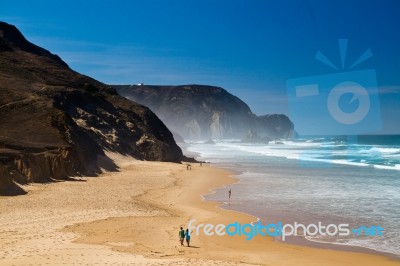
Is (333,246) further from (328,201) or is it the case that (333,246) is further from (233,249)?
(328,201)

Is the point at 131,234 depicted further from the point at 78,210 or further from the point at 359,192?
the point at 359,192

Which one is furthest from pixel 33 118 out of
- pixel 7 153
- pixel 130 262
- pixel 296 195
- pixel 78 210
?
pixel 130 262

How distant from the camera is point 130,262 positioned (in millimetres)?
13188

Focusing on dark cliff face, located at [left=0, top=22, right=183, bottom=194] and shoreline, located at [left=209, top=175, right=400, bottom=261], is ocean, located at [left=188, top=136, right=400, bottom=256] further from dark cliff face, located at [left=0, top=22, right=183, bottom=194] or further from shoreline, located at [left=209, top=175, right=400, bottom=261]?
dark cliff face, located at [left=0, top=22, right=183, bottom=194]

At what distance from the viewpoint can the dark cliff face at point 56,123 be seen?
31812 millimetres

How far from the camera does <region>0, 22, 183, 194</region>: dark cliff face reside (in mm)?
31812

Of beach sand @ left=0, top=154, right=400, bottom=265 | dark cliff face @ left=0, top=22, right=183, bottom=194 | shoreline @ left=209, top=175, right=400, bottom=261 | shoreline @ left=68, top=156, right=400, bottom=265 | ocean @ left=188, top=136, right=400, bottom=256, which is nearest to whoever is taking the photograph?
beach sand @ left=0, top=154, right=400, bottom=265

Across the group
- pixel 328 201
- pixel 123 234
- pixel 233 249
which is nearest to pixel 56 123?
pixel 328 201

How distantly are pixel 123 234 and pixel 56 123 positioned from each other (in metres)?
26.1

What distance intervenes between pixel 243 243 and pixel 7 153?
1972cm

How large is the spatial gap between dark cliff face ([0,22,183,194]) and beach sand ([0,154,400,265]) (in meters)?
2.75

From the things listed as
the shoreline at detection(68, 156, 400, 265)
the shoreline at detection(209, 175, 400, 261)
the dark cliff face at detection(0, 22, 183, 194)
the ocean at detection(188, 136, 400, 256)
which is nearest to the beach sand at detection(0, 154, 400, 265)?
the shoreline at detection(68, 156, 400, 265)

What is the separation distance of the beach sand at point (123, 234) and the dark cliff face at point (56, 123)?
9.03ft

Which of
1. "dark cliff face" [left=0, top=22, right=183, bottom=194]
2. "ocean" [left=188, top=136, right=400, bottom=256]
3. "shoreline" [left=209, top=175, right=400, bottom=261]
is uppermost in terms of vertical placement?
"dark cliff face" [left=0, top=22, right=183, bottom=194]
